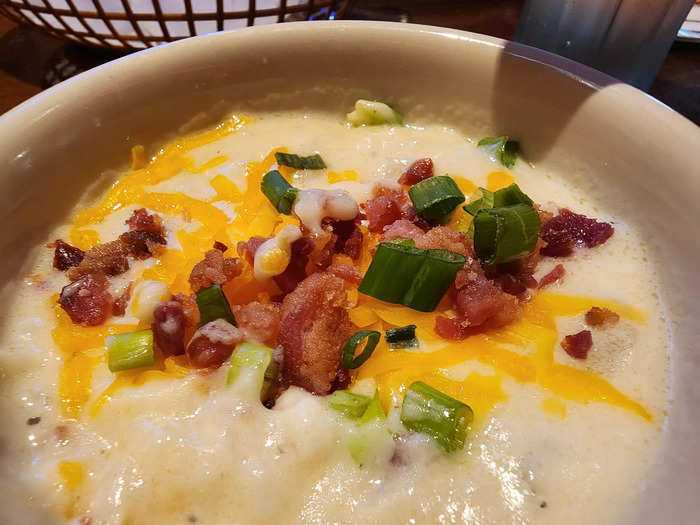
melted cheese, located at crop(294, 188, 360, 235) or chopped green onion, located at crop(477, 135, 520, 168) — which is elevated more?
melted cheese, located at crop(294, 188, 360, 235)

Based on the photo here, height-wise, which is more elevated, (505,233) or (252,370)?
(505,233)

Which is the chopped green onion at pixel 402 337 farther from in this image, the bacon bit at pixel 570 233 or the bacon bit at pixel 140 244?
the bacon bit at pixel 140 244

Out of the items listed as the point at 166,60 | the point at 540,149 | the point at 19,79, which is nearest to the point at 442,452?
the point at 540,149

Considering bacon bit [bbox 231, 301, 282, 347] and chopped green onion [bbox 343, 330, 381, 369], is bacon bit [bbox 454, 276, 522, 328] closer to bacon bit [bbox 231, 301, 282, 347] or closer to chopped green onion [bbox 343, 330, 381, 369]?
chopped green onion [bbox 343, 330, 381, 369]

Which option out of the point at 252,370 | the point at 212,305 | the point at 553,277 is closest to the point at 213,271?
the point at 212,305

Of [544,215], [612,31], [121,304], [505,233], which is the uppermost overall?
[612,31]

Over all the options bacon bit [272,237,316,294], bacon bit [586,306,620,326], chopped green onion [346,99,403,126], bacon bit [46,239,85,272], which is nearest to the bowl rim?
chopped green onion [346,99,403,126]

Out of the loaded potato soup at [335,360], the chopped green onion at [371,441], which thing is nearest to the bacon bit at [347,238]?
the loaded potato soup at [335,360]

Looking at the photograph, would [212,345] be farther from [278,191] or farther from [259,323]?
[278,191]
